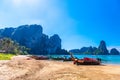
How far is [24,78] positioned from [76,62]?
102 feet

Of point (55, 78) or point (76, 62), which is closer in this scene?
point (55, 78)

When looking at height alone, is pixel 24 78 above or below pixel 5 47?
below

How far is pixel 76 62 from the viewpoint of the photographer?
55.1 meters

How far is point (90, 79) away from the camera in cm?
2314

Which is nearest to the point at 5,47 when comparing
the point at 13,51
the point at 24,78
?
the point at 13,51

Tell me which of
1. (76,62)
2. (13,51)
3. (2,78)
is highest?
(13,51)

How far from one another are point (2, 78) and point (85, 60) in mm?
31424

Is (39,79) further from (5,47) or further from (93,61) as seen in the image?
(5,47)

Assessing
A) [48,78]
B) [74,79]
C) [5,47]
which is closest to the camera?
[74,79]

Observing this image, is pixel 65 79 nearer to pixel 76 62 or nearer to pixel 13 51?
pixel 76 62

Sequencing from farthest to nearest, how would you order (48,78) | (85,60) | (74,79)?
(85,60) → (48,78) → (74,79)

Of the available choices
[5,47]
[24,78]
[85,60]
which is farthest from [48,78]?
[5,47]

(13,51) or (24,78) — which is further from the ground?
(13,51)

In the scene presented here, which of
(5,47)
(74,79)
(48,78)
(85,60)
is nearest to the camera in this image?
(74,79)
